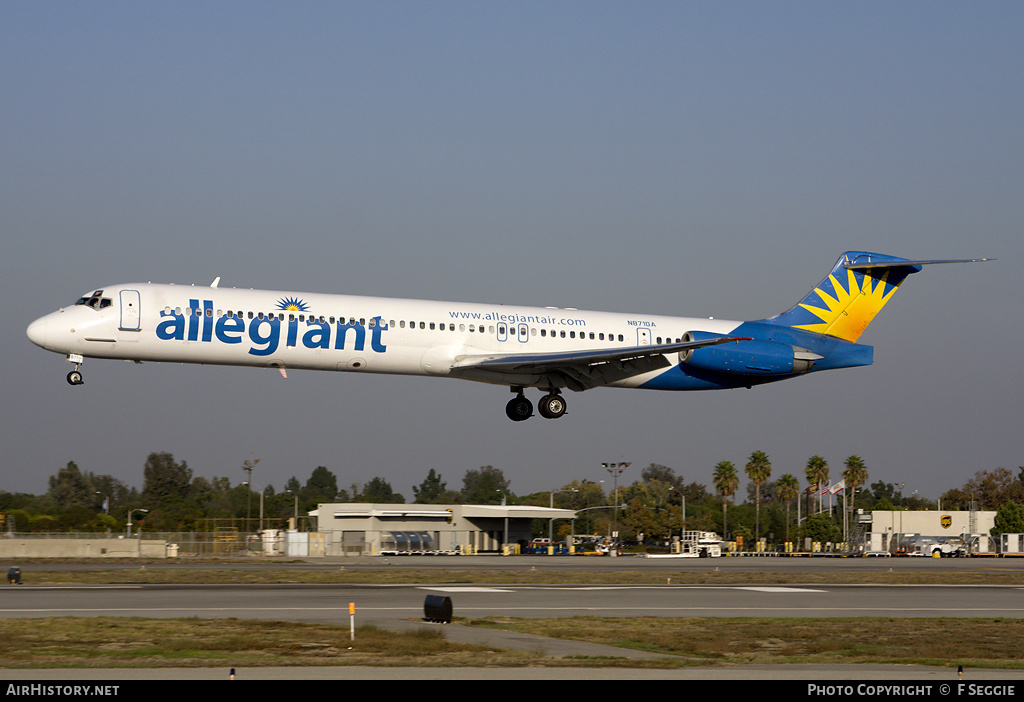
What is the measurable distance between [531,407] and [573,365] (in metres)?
3.87

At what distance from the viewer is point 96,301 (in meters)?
33.6

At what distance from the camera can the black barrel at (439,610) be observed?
24641 millimetres

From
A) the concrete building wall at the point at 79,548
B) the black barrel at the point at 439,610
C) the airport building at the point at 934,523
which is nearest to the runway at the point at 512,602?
the black barrel at the point at 439,610

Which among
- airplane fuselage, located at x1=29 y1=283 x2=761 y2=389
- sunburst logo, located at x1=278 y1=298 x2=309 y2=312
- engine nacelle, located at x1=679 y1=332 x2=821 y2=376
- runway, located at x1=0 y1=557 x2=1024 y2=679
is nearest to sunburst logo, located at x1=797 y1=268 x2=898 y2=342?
engine nacelle, located at x1=679 y1=332 x2=821 y2=376

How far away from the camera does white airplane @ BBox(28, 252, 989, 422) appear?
110ft

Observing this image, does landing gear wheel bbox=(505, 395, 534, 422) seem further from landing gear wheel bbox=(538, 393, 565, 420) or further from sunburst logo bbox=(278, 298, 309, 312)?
sunburst logo bbox=(278, 298, 309, 312)

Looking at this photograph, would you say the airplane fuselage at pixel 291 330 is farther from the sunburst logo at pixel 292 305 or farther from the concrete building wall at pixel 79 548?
the concrete building wall at pixel 79 548

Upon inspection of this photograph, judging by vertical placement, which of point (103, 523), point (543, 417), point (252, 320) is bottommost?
point (103, 523)

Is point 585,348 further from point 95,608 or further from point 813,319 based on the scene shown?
point 95,608

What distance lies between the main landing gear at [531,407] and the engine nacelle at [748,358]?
16.1 feet

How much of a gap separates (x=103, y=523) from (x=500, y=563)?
2005 inches

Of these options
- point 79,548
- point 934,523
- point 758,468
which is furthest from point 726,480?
point 79,548
